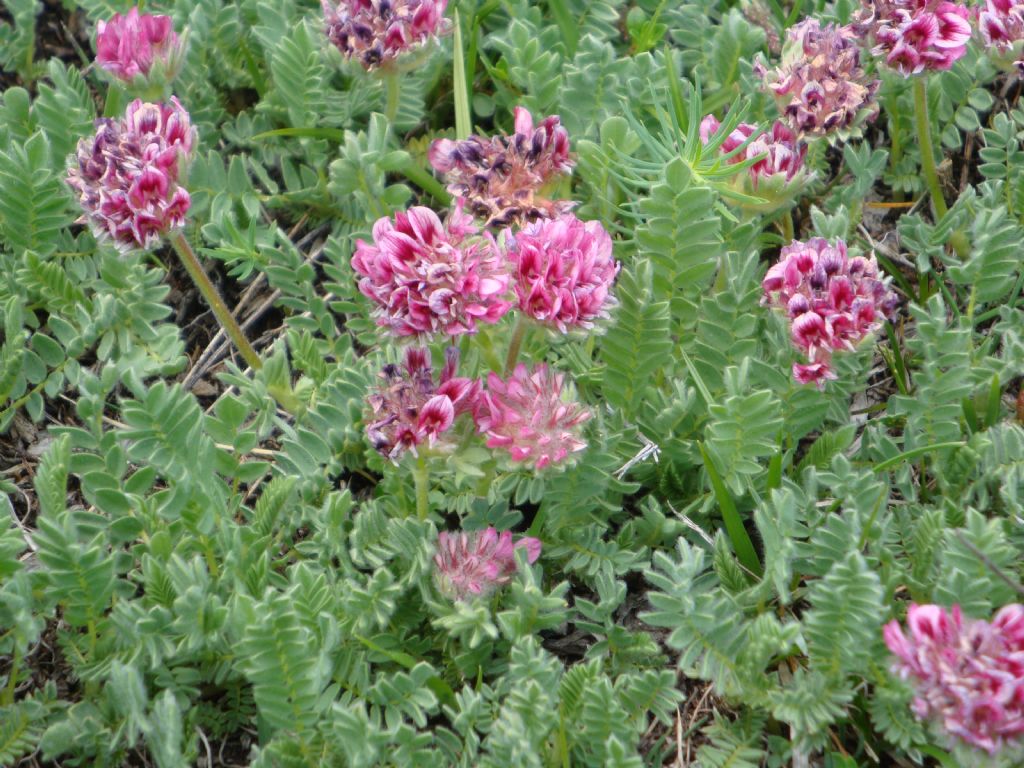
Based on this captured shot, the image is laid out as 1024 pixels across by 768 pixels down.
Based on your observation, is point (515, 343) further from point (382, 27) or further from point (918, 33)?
point (918, 33)

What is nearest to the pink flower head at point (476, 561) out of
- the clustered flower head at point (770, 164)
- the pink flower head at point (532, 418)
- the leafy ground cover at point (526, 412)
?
the leafy ground cover at point (526, 412)

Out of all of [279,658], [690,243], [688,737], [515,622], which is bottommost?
[688,737]

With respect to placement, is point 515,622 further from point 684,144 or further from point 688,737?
point 684,144

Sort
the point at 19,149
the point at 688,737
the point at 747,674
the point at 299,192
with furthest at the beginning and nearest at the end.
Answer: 1. the point at 299,192
2. the point at 19,149
3. the point at 688,737
4. the point at 747,674

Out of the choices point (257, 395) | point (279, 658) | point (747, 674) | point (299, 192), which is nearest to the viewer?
point (279, 658)

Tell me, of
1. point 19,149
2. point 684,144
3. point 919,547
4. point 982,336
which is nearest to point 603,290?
point 684,144

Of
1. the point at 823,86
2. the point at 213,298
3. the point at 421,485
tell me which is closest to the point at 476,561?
the point at 421,485

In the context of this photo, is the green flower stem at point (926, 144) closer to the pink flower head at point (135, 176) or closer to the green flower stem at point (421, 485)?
the green flower stem at point (421, 485)
